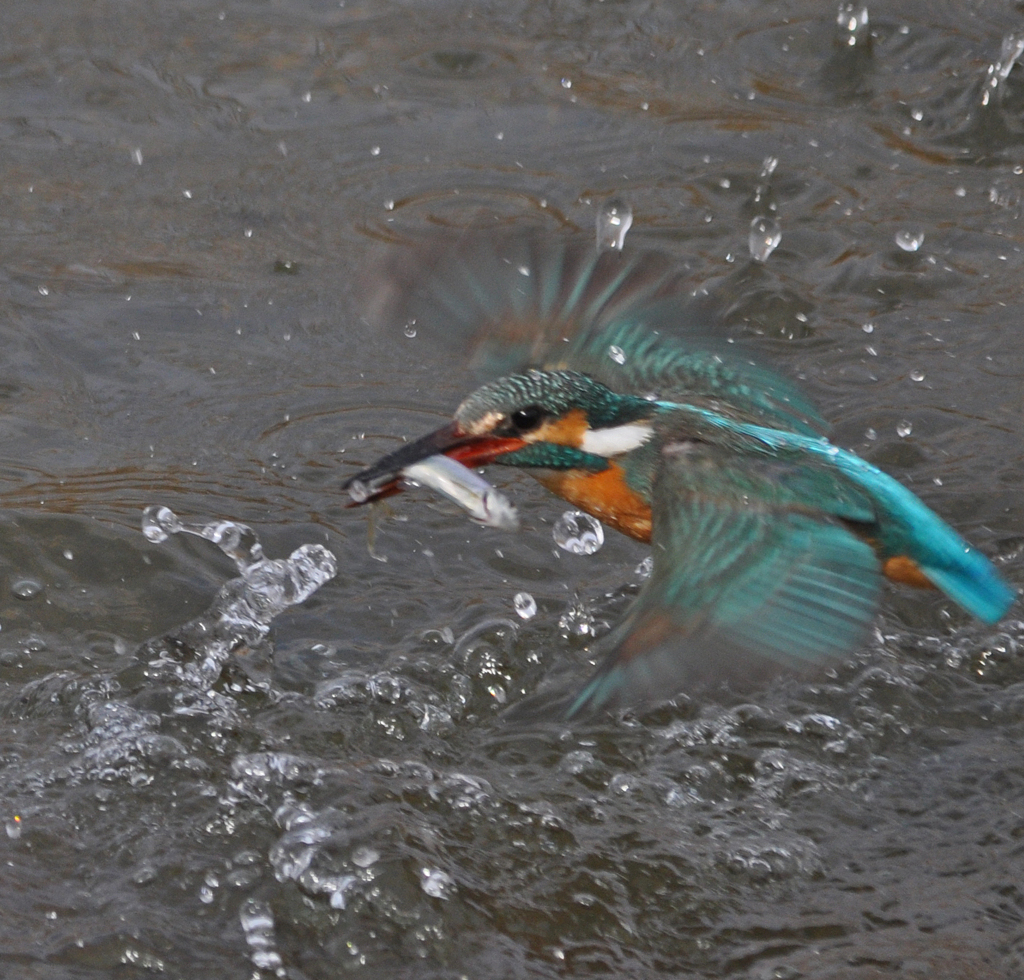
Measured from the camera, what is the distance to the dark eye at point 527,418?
9.56 feet

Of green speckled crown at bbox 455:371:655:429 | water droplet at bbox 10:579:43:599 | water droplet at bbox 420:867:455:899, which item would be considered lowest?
water droplet at bbox 10:579:43:599

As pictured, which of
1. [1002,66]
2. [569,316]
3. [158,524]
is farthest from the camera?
[1002,66]

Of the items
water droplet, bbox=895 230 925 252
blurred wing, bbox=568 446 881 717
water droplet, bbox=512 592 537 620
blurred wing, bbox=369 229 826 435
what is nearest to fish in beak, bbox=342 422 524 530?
blurred wing, bbox=568 446 881 717

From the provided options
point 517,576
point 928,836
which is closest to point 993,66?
point 517,576

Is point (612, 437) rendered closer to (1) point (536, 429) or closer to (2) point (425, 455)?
(1) point (536, 429)

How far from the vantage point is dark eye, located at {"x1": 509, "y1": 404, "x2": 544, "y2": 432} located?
2.91 m

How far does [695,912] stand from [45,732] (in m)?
1.30

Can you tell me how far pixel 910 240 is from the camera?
15.9 feet

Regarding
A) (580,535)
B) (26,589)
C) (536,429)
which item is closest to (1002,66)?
(580,535)

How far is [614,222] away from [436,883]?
2805 mm

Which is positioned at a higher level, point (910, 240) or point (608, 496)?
point (910, 240)

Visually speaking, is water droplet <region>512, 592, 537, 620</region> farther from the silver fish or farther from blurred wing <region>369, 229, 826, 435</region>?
the silver fish

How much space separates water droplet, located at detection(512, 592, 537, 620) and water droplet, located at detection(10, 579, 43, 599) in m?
1.07

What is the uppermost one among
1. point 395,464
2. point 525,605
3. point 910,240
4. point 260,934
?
point 910,240
